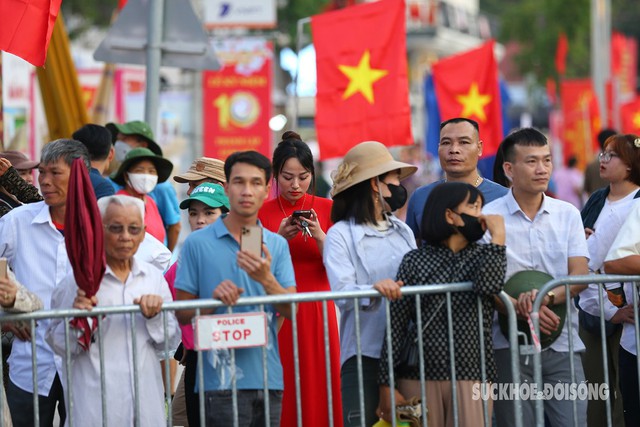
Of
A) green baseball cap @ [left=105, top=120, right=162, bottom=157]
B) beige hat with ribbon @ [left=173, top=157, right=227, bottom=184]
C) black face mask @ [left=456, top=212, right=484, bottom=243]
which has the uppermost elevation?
green baseball cap @ [left=105, top=120, right=162, bottom=157]

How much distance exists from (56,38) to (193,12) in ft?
8.83

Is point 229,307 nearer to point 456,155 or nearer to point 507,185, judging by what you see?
point 456,155

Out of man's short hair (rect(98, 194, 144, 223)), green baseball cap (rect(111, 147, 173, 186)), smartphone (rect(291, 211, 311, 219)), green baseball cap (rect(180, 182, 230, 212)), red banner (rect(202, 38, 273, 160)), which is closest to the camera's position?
man's short hair (rect(98, 194, 144, 223))

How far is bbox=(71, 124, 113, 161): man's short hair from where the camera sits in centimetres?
835

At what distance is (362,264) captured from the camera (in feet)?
21.2

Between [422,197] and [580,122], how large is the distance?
2286 centimetres

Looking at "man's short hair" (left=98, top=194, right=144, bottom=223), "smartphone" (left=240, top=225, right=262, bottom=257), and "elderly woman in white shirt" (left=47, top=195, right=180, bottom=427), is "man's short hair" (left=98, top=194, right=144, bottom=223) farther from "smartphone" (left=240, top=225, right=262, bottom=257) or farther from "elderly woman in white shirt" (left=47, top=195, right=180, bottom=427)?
"smartphone" (left=240, top=225, right=262, bottom=257)

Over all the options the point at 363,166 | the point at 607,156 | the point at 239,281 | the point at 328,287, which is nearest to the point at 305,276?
the point at 328,287

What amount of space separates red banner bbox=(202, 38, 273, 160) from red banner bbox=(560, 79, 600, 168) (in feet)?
38.9

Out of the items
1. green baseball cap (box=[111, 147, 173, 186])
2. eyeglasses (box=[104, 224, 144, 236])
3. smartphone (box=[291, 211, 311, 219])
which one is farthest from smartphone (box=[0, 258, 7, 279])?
green baseball cap (box=[111, 147, 173, 186])

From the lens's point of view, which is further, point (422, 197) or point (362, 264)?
point (422, 197)

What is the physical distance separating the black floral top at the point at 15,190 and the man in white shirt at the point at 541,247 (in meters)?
2.74

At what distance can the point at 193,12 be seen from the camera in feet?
31.1

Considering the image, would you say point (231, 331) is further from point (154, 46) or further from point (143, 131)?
point (154, 46)
